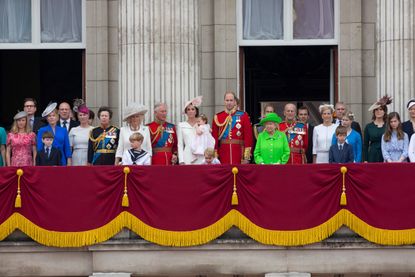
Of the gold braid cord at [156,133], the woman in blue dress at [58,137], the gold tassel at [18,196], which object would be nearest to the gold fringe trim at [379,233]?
the gold braid cord at [156,133]

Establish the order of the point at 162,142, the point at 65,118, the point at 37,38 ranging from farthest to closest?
the point at 37,38
the point at 65,118
the point at 162,142

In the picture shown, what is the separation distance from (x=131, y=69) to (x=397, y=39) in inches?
202

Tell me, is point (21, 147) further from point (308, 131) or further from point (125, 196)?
point (308, 131)

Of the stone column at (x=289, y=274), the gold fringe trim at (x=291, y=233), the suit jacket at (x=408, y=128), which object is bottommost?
the stone column at (x=289, y=274)

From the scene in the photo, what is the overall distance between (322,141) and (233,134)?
5.10 feet

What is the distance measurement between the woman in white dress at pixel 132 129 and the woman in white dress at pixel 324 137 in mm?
2874

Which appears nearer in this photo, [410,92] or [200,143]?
[200,143]

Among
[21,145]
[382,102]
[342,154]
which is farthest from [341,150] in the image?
[21,145]

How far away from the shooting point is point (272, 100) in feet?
96.0

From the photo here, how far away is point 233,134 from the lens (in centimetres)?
2509

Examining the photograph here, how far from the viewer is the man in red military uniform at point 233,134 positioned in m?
25.1

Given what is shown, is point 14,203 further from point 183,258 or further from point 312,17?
point 312,17

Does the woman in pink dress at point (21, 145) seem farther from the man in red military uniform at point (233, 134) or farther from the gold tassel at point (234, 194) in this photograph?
the gold tassel at point (234, 194)

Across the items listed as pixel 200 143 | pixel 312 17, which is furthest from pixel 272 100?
pixel 200 143
